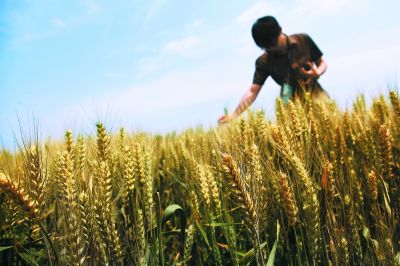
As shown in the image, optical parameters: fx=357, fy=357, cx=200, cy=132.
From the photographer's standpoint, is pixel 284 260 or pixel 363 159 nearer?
pixel 284 260

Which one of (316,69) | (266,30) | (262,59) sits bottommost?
(316,69)

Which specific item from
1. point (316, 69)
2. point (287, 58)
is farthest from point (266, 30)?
point (316, 69)

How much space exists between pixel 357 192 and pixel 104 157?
1.12m

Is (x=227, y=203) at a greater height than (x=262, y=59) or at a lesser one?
lesser

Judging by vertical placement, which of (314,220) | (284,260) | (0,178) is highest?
(0,178)

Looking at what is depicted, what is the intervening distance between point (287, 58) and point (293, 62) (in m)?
0.12

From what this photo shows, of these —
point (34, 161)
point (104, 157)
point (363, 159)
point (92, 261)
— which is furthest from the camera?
point (363, 159)

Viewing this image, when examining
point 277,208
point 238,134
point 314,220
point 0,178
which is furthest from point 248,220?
point 0,178

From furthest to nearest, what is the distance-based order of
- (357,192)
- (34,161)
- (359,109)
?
1. (359,109)
2. (357,192)
3. (34,161)

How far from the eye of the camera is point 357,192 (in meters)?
1.61

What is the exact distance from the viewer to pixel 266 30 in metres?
4.26

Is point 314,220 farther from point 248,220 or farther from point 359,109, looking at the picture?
point 359,109

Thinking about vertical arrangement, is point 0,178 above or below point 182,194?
above

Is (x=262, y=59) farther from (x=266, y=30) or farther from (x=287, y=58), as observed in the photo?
(x=266, y=30)
